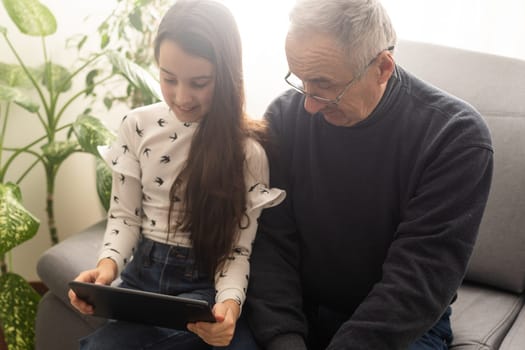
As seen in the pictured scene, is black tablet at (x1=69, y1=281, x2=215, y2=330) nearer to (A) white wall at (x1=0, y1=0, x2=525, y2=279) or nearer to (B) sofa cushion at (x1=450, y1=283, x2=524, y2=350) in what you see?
(B) sofa cushion at (x1=450, y1=283, x2=524, y2=350)

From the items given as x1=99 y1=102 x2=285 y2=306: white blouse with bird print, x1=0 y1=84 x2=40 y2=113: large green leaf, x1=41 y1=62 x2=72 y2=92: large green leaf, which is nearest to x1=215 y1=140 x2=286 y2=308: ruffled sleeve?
x1=99 y1=102 x2=285 y2=306: white blouse with bird print

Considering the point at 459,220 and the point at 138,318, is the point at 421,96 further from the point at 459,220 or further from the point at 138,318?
the point at 138,318

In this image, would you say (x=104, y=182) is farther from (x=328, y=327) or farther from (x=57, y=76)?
(x=328, y=327)

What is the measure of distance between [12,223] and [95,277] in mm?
431

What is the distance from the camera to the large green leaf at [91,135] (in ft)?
5.56

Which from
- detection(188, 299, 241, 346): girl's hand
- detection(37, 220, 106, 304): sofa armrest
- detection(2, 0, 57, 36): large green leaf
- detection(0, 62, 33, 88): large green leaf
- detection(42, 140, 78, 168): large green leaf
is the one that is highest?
detection(2, 0, 57, 36): large green leaf

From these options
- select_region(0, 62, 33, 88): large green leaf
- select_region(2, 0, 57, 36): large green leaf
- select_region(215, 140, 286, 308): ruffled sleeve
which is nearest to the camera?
select_region(215, 140, 286, 308): ruffled sleeve

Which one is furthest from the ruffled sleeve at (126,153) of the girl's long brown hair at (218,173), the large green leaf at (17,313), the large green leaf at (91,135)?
the large green leaf at (17,313)

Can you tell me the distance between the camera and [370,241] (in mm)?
1252

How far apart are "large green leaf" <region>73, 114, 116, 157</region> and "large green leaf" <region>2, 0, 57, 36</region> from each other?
0.89 feet

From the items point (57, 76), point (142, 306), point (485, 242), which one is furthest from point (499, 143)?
point (57, 76)

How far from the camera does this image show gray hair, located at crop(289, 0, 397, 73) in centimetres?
108

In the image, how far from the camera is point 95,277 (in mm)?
1271

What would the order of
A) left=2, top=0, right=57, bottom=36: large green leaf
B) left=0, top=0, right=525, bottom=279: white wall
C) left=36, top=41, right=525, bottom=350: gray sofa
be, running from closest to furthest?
left=36, top=41, right=525, bottom=350: gray sofa → left=2, top=0, right=57, bottom=36: large green leaf → left=0, top=0, right=525, bottom=279: white wall
